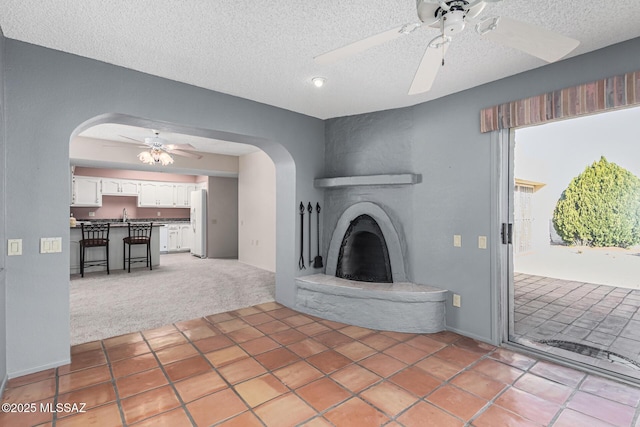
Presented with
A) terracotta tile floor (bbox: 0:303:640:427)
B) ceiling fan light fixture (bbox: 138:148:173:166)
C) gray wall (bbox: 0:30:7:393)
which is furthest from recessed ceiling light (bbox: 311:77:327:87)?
ceiling fan light fixture (bbox: 138:148:173:166)

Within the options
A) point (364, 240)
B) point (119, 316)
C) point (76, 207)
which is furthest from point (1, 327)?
point (76, 207)

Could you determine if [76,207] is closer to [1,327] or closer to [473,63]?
[1,327]

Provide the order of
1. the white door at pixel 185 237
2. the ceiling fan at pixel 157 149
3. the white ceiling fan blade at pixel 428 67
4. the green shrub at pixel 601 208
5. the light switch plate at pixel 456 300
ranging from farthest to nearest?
the white door at pixel 185 237
the green shrub at pixel 601 208
the ceiling fan at pixel 157 149
the light switch plate at pixel 456 300
the white ceiling fan blade at pixel 428 67

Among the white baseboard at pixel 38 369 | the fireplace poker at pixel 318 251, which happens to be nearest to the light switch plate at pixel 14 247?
the white baseboard at pixel 38 369

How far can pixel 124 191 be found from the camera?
8.30 metres

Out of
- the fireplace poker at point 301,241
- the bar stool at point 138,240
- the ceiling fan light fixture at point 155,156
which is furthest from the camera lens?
the bar stool at point 138,240

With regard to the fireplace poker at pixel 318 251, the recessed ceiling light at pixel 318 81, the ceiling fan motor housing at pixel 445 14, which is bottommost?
the fireplace poker at pixel 318 251

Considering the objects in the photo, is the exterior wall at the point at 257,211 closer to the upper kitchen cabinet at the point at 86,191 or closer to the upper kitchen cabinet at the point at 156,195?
the upper kitchen cabinet at the point at 156,195

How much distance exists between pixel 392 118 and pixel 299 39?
175 cm

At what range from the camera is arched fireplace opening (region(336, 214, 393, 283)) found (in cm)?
367

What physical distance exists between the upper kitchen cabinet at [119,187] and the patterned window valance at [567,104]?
8757 mm

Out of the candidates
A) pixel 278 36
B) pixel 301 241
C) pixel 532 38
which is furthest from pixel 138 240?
pixel 532 38

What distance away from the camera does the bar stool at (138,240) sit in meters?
6.06

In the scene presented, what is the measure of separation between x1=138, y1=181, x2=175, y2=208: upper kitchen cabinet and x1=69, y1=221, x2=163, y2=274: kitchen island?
107 inches
